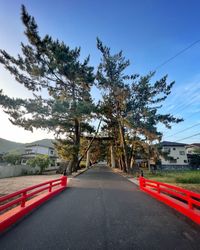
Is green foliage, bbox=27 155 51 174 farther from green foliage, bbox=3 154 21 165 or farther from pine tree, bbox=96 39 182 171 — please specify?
pine tree, bbox=96 39 182 171

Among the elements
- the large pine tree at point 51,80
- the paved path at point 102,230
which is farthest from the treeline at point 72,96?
the paved path at point 102,230

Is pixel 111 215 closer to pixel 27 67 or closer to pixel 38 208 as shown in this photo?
pixel 38 208

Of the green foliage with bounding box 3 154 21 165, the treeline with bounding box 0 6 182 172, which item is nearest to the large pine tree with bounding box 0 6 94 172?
the treeline with bounding box 0 6 182 172

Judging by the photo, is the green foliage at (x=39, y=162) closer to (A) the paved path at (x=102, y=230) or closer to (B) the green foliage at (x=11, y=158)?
(B) the green foliage at (x=11, y=158)

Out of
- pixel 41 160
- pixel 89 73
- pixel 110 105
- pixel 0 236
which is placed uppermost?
pixel 89 73

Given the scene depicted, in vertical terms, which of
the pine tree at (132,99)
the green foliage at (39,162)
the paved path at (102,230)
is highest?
the pine tree at (132,99)

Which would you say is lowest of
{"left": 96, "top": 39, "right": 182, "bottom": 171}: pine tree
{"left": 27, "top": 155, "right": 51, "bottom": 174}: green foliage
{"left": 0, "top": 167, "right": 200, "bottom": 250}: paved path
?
{"left": 0, "top": 167, "right": 200, "bottom": 250}: paved path

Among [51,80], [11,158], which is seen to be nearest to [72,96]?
[51,80]

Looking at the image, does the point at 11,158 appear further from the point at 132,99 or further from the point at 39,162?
the point at 132,99

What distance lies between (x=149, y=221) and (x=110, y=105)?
1898 cm

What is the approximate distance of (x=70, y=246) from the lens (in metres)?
2.82

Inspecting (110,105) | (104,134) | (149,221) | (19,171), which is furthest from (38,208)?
(104,134)

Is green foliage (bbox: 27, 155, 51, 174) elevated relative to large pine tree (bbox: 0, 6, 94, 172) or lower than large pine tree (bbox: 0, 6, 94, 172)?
lower

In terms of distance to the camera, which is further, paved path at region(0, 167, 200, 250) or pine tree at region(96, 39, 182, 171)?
pine tree at region(96, 39, 182, 171)
